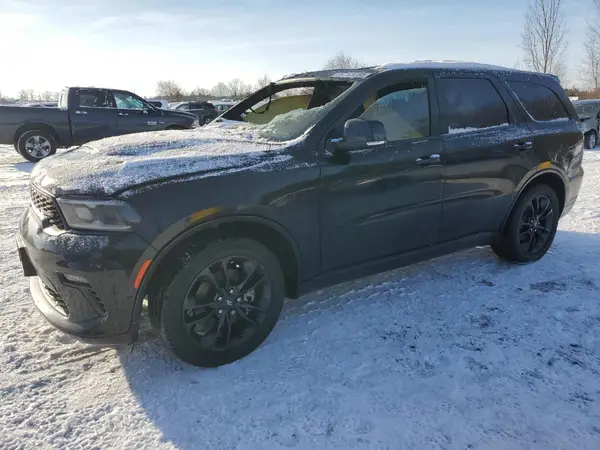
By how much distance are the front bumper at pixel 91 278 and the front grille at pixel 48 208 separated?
6 cm

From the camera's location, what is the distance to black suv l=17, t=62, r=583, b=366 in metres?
2.61

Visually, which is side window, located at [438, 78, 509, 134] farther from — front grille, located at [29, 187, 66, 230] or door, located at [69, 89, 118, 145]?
door, located at [69, 89, 118, 145]

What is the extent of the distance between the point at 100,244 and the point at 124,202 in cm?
25

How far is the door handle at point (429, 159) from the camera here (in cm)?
362

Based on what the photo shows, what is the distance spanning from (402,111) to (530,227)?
74.5 inches

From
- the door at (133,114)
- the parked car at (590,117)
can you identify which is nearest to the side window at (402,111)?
the door at (133,114)

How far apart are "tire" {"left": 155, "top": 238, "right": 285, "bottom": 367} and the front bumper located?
0.23 meters

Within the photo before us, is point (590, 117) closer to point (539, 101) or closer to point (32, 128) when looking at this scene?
point (539, 101)

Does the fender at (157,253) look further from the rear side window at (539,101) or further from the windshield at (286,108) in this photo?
the rear side window at (539,101)

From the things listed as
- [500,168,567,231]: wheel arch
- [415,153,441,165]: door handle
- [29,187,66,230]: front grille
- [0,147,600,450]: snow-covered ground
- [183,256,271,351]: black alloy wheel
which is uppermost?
[415,153,441,165]: door handle

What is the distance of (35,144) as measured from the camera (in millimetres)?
11445

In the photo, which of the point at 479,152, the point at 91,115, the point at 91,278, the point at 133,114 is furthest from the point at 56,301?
the point at 133,114

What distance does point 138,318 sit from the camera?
269cm

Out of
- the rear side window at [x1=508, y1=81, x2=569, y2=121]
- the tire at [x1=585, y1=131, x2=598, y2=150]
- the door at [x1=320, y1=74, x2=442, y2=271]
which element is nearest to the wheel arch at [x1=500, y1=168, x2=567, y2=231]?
the rear side window at [x1=508, y1=81, x2=569, y2=121]
